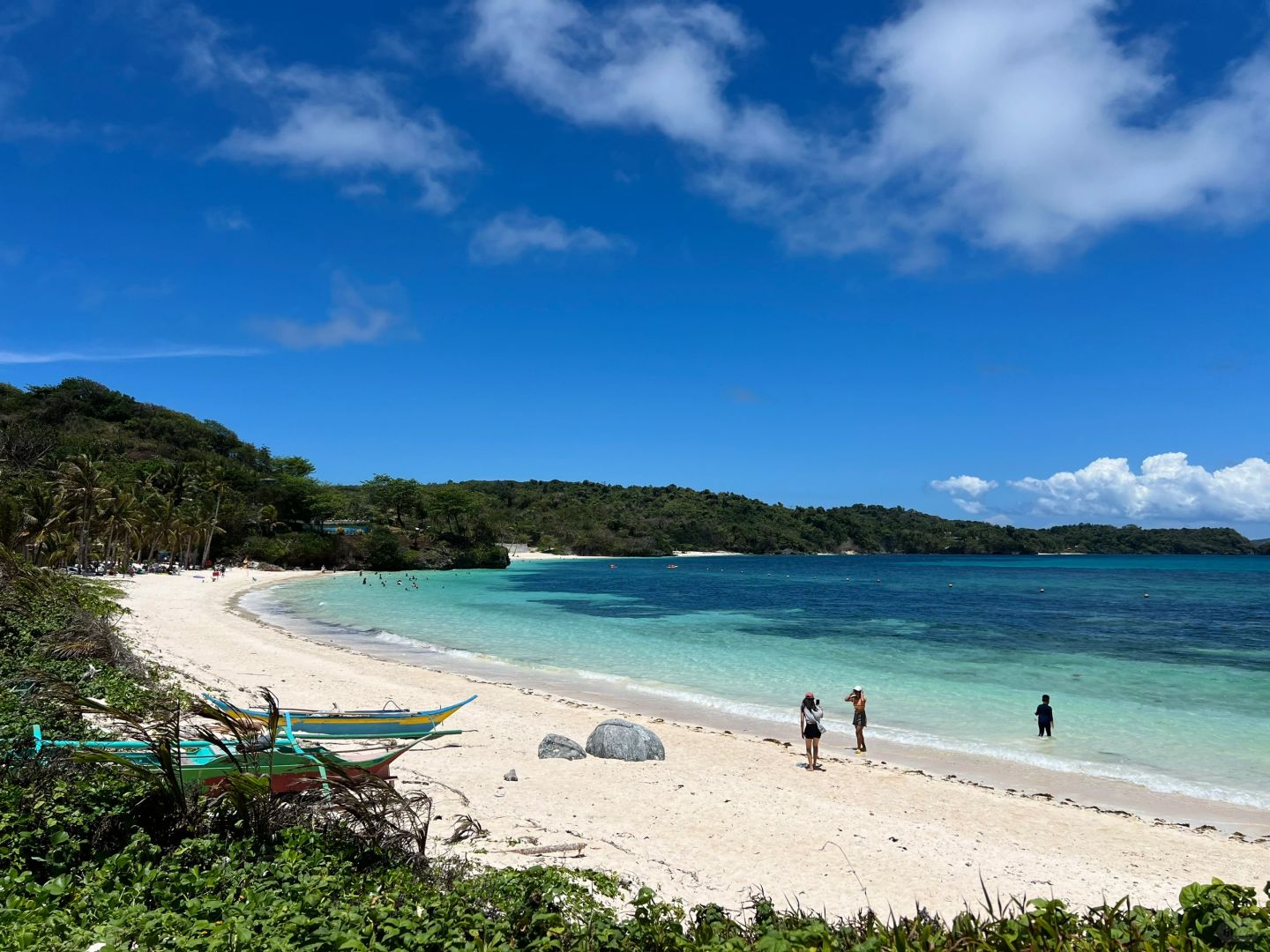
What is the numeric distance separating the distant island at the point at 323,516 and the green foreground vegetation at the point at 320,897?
30464 mm

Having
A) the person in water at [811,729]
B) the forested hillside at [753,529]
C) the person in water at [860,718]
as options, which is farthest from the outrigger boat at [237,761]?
the forested hillside at [753,529]

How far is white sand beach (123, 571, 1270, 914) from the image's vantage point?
7.45 meters

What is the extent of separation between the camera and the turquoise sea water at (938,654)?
14.8m

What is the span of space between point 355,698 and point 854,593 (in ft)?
166

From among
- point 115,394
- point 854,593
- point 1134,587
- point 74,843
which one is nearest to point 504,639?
point 74,843

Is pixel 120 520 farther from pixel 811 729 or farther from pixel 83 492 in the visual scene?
pixel 811 729

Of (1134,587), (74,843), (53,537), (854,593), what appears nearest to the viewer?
(74,843)

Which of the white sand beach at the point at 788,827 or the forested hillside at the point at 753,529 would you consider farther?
the forested hillside at the point at 753,529

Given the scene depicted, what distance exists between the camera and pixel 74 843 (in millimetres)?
4562

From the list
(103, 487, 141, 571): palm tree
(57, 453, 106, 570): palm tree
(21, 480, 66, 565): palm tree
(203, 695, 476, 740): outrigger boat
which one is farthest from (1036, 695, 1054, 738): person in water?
(103, 487, 141, 571): palm tree

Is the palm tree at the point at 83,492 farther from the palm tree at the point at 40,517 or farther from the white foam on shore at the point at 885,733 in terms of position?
the white foam on shore at the point at 885,733

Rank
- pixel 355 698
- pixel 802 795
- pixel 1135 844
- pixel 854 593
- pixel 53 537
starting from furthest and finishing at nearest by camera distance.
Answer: pixel 854 593 < pixel 53 537 < pixel 355 698 < pixel 802 795 < pixel 1135 844

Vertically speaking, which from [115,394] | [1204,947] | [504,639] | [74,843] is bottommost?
[504,639]

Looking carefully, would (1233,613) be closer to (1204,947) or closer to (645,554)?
(1204,947)
